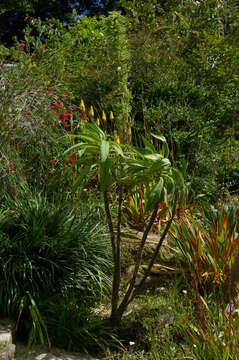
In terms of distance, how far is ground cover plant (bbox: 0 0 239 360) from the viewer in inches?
139

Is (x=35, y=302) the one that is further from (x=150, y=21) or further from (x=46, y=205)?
(x=150, y=21)

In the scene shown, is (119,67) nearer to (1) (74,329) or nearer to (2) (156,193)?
(2) (156,193)

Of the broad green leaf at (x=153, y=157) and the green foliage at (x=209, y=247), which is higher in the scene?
the broad green leaf at (x=153, y=157)

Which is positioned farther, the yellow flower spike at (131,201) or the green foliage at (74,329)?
the yellow flower spike at (131,201)

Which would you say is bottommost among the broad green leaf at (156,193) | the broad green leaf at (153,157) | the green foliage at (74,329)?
the green foliage at (74,329)

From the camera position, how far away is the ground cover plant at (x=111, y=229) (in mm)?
3531

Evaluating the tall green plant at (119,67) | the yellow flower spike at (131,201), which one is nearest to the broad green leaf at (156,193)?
the yellow flower spike at (131,201)

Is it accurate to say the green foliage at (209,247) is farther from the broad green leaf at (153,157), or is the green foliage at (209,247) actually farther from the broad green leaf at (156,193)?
the broad green leaf at (153,157)

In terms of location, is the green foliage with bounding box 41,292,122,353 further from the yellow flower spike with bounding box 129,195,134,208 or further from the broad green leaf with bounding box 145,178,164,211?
the yellow flower spike with bounding box 129,195,134,208

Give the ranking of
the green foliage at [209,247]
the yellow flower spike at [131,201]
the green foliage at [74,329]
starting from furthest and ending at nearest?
the yellow flower spike at [131,201]
the green foliage at [209,247]
the green foliage at [74,329]

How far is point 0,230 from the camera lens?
4.07m

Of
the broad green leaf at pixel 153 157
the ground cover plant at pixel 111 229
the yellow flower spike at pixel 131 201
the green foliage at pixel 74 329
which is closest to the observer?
the broad green leaf at pixel 153 157

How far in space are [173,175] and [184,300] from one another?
4.31 feet

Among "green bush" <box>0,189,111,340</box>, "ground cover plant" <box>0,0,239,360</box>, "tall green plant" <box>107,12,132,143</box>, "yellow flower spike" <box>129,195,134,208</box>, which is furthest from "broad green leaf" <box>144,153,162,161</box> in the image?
"tall green plant" <box>107,12,132,143</box>
